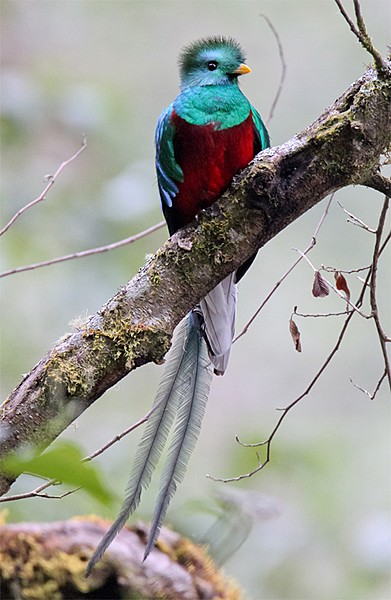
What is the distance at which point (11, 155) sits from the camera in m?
2.57

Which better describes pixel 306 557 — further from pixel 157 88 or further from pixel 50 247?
pixel 157 88

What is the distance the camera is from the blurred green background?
7.77 ft

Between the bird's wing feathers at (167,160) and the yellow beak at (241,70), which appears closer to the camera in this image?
the bird's wing feathers at (167,160)

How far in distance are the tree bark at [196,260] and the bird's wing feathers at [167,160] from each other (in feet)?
1.19

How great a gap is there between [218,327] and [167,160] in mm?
432

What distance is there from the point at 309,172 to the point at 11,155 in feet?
4.81

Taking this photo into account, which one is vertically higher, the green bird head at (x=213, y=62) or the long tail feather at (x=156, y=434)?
the green bird head at (x=213, y=62)

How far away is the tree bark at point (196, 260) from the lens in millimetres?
1335

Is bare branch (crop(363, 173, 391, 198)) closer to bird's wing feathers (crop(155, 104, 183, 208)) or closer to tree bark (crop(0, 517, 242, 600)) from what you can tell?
bird's wing feathers (crop(155, 104, 183, 208))

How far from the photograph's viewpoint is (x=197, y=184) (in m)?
1.73

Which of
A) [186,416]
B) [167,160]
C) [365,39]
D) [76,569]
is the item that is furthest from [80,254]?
[365,39]

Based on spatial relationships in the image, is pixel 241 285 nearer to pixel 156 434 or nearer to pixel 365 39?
pixel 156 434

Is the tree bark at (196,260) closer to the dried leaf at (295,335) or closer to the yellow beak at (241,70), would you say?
the dried leaf at (295,335)

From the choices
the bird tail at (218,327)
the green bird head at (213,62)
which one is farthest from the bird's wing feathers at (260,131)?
the bird tail at (218,327)
